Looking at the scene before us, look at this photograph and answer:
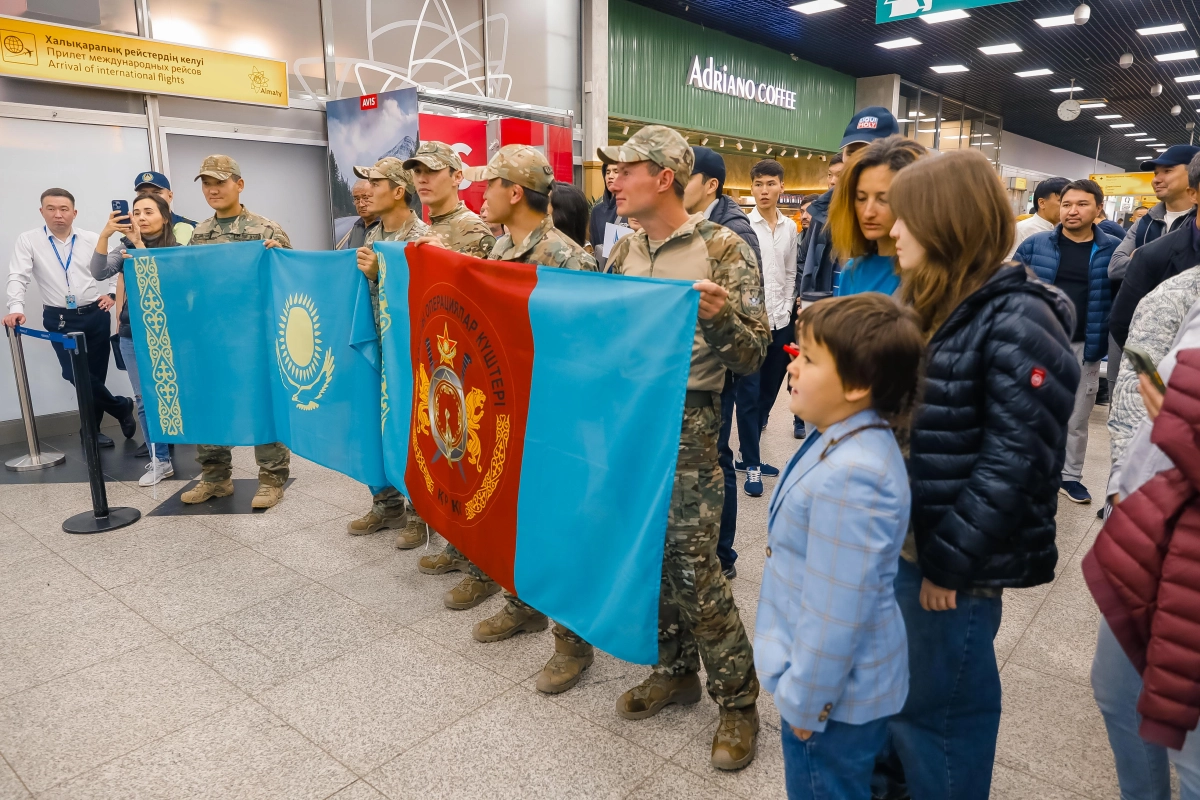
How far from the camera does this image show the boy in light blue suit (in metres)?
1.24

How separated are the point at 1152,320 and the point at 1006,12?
10849 millimetres

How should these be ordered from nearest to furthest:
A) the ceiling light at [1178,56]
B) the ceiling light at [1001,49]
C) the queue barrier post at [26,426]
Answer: the queue barrier post at [26,426], the ceiling light at [1001,49], the ceiling light at [1178,56]

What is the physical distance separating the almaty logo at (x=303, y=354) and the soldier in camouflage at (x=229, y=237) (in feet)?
2.02

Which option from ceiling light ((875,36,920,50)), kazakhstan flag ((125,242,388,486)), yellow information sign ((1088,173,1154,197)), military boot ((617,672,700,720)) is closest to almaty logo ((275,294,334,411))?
kazakhstan flag ((125,242,388,486))

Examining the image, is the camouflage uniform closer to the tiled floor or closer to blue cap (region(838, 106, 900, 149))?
the tiled floor

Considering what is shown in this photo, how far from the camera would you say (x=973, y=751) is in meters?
1.55

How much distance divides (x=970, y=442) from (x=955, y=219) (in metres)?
0.43

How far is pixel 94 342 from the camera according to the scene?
554 centimetres

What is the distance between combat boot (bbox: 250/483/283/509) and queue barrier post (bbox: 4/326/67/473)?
2.02 metres

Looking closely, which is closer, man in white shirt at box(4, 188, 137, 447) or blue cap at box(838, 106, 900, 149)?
blue cap at box(838, 106, 900, 149)

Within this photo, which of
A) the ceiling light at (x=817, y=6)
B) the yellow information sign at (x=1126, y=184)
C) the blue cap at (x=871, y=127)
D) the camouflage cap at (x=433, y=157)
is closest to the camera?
the blue cap at (x=871, y=127)

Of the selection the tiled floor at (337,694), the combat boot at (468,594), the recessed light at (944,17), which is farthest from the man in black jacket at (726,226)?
the recessed light at (944,17)

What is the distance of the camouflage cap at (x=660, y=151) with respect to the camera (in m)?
2.10

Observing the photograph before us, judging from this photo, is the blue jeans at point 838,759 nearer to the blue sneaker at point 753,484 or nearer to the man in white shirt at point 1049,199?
the blue sneaker at point 753,484
